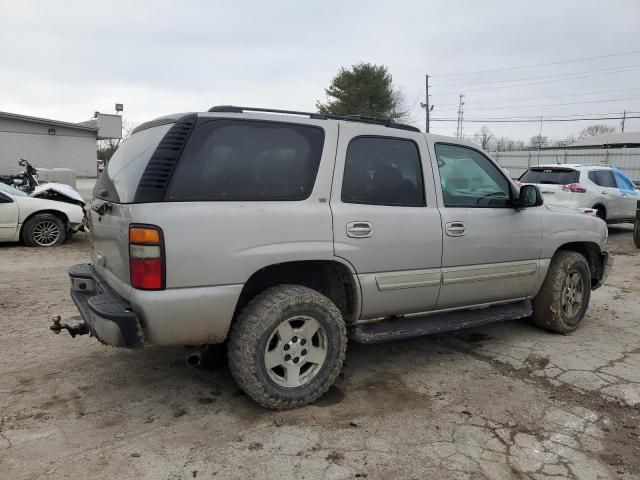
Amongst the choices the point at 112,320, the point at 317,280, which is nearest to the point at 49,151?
the point at 317,280

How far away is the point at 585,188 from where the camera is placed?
1152 cm

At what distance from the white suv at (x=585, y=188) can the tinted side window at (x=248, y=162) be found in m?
8.92

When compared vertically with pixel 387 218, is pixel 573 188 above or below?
above

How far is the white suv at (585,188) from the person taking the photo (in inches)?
448

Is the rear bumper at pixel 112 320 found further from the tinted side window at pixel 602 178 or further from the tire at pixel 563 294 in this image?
the tinted side window at pixel 602 178

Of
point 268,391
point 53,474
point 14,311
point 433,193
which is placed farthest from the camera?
point 14,311

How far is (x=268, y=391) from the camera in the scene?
10.9 feet

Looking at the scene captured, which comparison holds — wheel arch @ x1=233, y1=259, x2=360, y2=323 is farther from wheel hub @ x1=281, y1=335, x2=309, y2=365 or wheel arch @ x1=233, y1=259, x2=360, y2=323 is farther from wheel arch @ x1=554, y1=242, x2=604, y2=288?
wheel arch @ x1=554, y1=242, x2=604, y2=288

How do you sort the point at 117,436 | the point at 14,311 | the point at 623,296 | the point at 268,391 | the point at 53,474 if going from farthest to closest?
the point at 623,296 < the point at 14,311 < the point at 268,391 < the point at 117,436 < the point at 53,474

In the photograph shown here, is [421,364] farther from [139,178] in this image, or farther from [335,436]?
[139,178]

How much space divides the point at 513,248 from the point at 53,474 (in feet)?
12.3

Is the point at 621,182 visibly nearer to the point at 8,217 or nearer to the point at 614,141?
the point at 8,217

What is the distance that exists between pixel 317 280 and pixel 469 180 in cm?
164

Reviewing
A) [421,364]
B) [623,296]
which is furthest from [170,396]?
[623,296]
